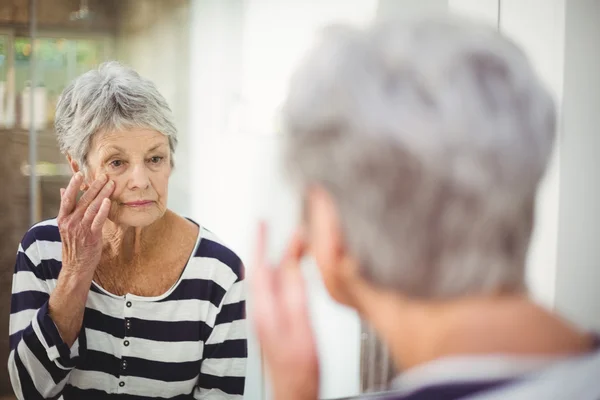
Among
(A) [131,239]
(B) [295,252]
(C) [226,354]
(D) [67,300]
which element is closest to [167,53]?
(A) [131,239]

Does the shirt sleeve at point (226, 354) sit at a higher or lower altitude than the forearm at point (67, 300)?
lower

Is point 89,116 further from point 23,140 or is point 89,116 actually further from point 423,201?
point 423,201

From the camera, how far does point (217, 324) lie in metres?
1.44

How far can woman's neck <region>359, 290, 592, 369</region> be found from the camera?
657 mm

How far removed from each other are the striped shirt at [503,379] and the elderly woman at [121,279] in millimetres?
822

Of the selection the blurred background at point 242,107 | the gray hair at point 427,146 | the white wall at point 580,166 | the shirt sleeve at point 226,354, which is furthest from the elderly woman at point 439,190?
the white wall at point 580,166

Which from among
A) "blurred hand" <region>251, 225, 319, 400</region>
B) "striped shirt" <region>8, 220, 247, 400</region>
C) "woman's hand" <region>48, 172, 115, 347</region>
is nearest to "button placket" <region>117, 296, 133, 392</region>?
"striped shirt" <region>8, 220, 247, 400</region>

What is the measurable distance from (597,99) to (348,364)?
44.1 inches

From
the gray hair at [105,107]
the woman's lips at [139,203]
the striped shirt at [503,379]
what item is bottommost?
the striped shirt at [503,379]

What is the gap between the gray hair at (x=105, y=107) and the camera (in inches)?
51.6

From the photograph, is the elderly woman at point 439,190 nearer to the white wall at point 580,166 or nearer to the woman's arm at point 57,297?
the woman's arm at point 57,297

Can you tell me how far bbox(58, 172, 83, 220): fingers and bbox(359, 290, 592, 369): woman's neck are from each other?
0.77 metres

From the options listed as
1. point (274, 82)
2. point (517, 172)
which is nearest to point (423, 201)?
point (517, 172)

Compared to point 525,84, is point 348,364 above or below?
below
